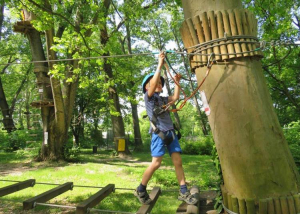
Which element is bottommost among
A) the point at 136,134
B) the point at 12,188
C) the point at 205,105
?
the point at 12,188

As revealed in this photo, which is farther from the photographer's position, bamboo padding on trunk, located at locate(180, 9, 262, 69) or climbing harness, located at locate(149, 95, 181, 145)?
climbing harness, located at locate(149, 95, 181, 145)

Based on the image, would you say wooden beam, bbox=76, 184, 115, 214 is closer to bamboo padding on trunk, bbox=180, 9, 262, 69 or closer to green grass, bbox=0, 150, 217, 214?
green grass, bbox=0, 150, 217, 214

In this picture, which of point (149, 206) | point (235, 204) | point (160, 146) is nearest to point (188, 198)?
point (149, 206)

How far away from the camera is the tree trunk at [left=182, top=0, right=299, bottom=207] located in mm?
1736

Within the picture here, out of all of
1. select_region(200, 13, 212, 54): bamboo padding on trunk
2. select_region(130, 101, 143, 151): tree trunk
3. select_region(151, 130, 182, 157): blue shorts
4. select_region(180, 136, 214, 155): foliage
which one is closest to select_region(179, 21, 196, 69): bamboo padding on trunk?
select_region(200, 13, 212, 54): bamboo padding on trunk

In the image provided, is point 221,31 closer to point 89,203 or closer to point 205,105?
point 205,105

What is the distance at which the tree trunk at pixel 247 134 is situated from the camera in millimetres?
1736

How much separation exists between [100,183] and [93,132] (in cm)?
1766

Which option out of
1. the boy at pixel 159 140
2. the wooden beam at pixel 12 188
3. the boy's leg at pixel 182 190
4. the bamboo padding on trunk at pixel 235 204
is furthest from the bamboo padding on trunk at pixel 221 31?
the wooden beam at pixel 12 188

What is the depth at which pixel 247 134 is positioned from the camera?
1.75 meters

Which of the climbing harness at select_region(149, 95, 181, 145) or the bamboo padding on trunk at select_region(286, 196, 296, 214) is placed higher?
the climbing harness at select_region(149, 95, 181, 145)

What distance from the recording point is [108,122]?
84.7 feet

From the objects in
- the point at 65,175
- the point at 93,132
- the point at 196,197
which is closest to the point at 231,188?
the point at 196,197

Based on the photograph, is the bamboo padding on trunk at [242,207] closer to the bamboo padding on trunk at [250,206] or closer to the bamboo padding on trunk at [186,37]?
the bamboo padding on trunk at [250,206]
